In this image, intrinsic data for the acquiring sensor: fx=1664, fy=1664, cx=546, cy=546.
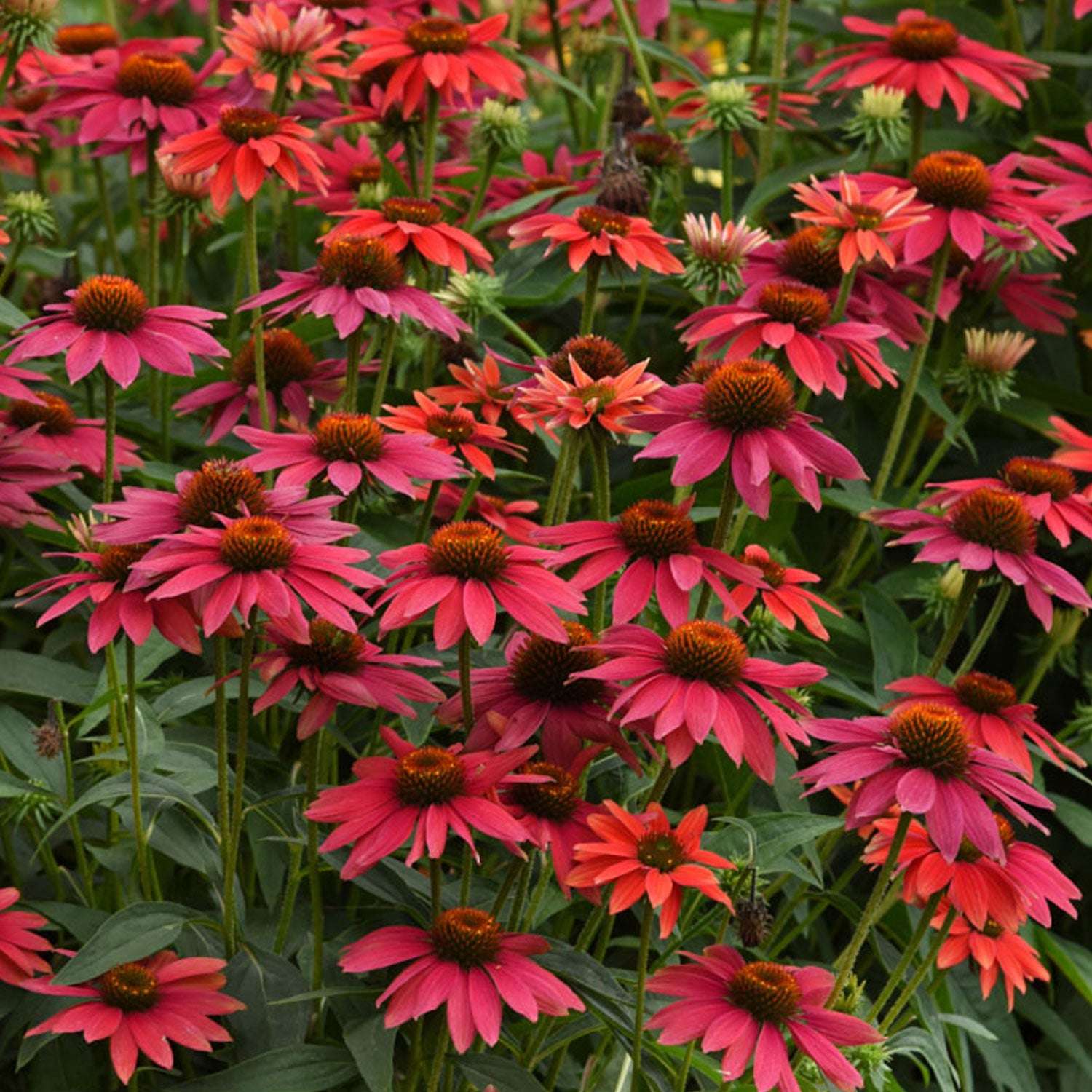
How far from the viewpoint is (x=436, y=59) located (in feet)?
5.75

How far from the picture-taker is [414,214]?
5.15 feet

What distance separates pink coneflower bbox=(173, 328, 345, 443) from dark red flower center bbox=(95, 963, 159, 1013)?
604 mm

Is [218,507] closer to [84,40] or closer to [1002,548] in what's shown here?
[1002,548]

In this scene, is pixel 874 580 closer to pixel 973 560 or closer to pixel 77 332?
pixel 973 560

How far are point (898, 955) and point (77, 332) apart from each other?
94cm

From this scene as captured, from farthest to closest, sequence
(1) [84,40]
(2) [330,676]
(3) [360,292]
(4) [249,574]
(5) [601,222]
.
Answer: (1) [84,40], (5) [601,222], (3) [360,292], (2) [330,676], (4) [249,574]

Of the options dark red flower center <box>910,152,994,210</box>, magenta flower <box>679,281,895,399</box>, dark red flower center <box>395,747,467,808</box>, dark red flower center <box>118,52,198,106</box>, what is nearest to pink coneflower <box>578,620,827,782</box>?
dark red flower center <box>395,747,467,808</box>

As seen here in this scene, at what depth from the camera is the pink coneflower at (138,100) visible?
1794mm

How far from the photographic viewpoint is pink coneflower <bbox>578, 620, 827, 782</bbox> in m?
1.09

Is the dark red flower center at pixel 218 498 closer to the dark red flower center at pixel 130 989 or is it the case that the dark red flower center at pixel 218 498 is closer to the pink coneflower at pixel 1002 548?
the dark red flower center at pixel 130 989

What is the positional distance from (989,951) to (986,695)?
0.67 feet

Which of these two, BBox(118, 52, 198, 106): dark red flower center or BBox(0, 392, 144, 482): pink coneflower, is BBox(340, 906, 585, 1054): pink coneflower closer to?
BBox(0, 392, 144, 482): pink coneflower

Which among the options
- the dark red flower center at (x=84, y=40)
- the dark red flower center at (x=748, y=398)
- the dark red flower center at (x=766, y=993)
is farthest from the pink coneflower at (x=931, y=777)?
the dark red flower center at (x=84, y=40)

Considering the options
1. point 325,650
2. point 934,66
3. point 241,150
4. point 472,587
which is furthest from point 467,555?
point 934,66
